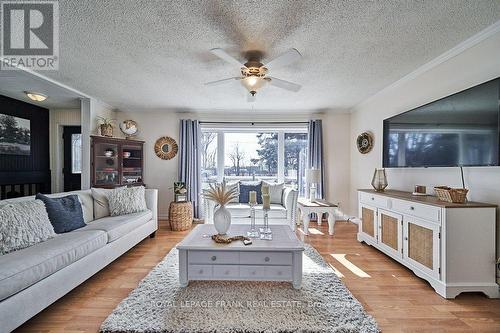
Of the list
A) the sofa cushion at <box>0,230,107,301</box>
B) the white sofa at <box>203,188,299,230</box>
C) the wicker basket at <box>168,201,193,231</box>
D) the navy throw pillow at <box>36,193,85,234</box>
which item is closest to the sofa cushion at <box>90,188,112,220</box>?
the navy throw pillow at <box>36,193,85,234</box>

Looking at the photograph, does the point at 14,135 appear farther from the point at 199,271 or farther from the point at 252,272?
the point at 252,272

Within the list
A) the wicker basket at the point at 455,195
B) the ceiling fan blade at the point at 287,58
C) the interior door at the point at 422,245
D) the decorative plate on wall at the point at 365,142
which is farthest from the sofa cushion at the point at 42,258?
the decorative plate on wall at the point at 365,142

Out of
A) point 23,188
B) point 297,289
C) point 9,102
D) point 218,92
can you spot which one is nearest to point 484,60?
point 297,289

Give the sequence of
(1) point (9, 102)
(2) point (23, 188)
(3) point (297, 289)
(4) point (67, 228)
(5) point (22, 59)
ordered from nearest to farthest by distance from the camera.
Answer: (3) point (297, 289), (4) point (67, 228), (5) point (22, 59), (1) point (9, 102), (2) point (23, 188)

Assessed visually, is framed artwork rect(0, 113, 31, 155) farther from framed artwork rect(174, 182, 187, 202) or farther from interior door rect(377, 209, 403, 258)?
interior door rect(377, 209, 403, 258)

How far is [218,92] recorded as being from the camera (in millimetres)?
3973

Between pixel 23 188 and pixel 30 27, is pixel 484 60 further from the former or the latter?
pixel 23 188

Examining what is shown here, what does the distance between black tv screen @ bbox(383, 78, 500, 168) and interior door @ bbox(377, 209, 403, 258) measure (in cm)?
68

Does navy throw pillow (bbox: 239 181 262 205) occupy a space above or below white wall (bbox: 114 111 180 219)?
below

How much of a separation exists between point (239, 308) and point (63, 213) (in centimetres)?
208

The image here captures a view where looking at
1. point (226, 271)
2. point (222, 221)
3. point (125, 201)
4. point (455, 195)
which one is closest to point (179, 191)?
point (125, 201)

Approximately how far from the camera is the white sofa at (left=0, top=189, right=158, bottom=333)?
1.56 m

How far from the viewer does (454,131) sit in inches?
94.1

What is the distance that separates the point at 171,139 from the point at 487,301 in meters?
5.21
